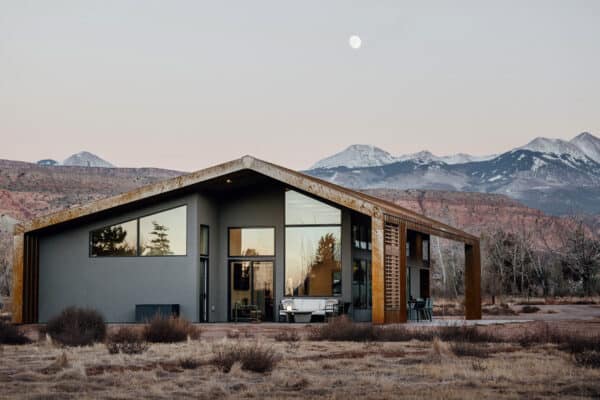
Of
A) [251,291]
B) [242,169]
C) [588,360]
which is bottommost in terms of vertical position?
[588,360]

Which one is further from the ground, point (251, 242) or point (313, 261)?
point (251, 242)

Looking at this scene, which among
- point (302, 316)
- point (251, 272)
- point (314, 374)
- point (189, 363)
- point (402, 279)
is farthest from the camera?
point (251, 272)

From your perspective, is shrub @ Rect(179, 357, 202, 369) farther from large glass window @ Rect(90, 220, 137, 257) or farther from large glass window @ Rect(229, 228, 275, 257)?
large glass window @ Rect(229, 228, 275, 257)

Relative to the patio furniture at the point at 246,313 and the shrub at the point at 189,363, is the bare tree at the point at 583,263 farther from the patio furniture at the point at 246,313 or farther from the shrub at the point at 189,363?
the shrub at the point at 189,363

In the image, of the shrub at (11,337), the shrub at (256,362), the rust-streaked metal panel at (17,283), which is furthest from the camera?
the rust-streaked metal panel at (17,283)

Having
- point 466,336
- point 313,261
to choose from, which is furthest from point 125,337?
point 313,261

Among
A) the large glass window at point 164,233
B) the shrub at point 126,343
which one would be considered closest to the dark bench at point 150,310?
the large glass window at point 164,233

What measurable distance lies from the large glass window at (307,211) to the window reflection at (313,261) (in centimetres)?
19

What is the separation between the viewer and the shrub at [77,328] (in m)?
18.4

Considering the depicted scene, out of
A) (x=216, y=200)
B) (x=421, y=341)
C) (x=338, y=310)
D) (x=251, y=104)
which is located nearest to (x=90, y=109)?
(x=251, y=104)

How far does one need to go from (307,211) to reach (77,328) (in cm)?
944

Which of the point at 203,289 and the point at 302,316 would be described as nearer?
the point at 302,316

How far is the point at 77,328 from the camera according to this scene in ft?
63.9

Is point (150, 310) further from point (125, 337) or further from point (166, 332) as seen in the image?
point (125, 337)
